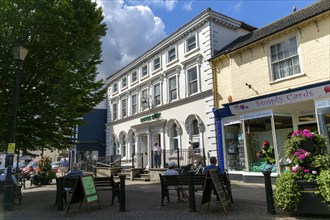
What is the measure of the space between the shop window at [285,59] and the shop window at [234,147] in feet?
11.3

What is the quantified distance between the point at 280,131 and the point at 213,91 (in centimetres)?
459

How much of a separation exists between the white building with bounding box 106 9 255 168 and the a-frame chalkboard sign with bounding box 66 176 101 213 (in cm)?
917

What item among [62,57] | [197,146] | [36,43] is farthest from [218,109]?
[36,43]

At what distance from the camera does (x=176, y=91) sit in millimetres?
20359

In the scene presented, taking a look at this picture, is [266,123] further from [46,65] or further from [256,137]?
[46,65]

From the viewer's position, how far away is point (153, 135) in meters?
22.5

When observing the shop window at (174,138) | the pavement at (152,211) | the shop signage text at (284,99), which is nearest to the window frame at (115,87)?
the shop window at (174,138)

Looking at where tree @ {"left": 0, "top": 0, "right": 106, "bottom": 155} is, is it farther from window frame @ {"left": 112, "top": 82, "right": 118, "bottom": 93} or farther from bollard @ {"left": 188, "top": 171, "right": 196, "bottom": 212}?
window frame @ {"left": 112, "top": 82, "right": 118, "bottom": 93}

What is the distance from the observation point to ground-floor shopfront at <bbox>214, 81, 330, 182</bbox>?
39.7ft

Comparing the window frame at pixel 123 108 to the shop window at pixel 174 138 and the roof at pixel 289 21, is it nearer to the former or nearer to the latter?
the shop window at pixel 174 138

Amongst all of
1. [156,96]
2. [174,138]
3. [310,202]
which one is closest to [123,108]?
[156,96]

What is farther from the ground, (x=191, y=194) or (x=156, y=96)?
(x=156, y=96)

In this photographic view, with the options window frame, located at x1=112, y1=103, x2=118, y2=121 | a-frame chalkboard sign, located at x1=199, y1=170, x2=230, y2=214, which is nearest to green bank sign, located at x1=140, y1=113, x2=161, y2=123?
window frame, located at x1=112, y1=103, x2=118, y2=121

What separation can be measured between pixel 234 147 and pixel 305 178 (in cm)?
886
